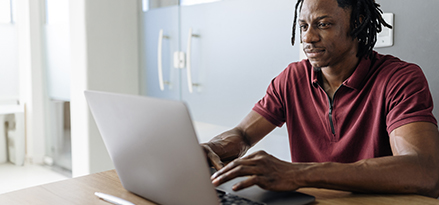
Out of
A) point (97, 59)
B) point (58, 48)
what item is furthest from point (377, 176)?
point (58, 48)

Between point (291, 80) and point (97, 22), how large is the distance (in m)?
1.67

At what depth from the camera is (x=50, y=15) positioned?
3.52 m

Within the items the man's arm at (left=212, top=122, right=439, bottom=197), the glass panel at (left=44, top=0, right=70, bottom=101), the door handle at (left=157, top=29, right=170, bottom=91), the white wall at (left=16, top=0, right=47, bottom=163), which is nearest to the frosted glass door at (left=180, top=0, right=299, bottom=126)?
the door handle at (left=157, top=29, right=170, bottom=91)

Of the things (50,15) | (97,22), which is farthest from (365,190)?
(50,15)

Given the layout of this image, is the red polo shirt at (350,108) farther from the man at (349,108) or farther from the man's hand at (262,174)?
the man's hand at (262,174)

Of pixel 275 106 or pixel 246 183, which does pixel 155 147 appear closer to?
pixel 246 183

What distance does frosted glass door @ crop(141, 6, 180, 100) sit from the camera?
8.25 feet

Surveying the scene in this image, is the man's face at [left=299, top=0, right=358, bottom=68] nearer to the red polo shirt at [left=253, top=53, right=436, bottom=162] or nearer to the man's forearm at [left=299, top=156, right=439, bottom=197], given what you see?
the red polo shirt at [left=253, top=53, right=436, bottom=162]

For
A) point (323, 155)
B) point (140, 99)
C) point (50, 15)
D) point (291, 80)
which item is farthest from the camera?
point (50, 15)

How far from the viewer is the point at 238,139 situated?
1.26 m

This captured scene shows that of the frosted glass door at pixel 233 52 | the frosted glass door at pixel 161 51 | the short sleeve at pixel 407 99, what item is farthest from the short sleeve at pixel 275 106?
the frosted glass door at pixel 161 51

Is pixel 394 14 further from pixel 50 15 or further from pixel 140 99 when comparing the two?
pixel 50 15

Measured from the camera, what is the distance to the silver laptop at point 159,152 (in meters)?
0.62

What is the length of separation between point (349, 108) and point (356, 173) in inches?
17.7
